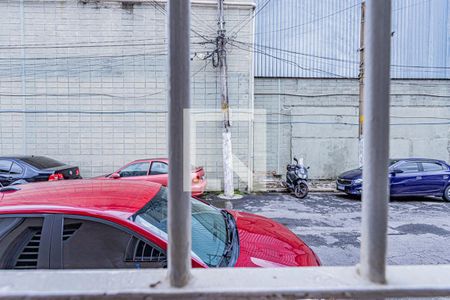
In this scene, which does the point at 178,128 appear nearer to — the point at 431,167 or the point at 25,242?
the point at 25,242

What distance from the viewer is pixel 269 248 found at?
8.41ft

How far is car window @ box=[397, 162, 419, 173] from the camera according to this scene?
892 centimetres

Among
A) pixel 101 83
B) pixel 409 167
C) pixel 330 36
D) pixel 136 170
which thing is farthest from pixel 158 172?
Answer: pixel 330 36

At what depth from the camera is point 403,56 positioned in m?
13.3

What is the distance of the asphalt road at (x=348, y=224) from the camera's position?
4.54 m

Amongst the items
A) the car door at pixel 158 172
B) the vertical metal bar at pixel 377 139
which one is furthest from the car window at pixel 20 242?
the car door at pixel 158 172

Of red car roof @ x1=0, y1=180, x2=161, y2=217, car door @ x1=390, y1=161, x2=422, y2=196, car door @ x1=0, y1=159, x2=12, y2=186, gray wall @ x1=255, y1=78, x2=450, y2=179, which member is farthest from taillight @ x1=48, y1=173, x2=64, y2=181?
car door @ x1=390, y1=161, x2=422, y2=196

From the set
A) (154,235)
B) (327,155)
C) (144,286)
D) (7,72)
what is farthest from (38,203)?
(327,155)

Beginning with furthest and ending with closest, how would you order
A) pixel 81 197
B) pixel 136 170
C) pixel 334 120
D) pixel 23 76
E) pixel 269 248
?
1. pixel 334 120
2. pixel 23 76
3. pixel 136 170
4. pixel 269 248
5. pixel 81 197

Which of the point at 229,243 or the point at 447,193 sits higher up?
the point at 229,243

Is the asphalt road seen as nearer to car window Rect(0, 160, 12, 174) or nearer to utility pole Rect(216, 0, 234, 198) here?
utility pole Rect(216, 0, 234, 198)

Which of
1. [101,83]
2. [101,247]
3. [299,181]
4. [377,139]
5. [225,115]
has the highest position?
[101,83]

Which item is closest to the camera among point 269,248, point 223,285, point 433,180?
point 223,285

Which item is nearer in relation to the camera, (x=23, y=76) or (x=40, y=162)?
(x=40, y=162)
